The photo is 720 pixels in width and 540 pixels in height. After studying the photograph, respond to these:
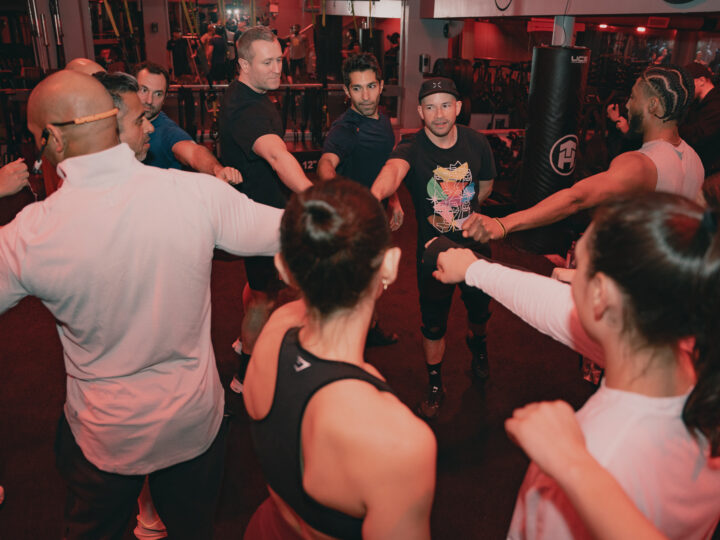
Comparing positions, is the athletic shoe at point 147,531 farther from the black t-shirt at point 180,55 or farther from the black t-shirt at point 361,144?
the black t-shirt at point 180,55

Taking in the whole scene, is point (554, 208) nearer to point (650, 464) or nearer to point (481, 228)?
point (481, 228)

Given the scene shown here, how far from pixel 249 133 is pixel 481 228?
1.31 metres

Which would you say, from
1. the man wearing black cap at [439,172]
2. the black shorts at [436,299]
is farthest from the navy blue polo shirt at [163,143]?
the black shorts at [436,299]

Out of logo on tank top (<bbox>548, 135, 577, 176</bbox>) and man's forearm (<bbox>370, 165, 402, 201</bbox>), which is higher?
man's forearm (<bbox>370, 165, 402, 201</bbox>)

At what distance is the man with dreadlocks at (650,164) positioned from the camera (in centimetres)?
217

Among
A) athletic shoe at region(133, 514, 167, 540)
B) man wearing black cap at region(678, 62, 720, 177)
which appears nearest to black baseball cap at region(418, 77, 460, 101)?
athletic shoe at region(133, 514, 167, 540)

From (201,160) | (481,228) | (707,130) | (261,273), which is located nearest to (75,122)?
(201,160)

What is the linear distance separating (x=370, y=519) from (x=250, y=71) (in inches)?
94.7

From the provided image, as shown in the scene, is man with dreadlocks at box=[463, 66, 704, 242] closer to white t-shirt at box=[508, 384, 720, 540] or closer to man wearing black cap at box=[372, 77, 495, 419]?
man wearing black cap at box=[372, 77, 495, 419]

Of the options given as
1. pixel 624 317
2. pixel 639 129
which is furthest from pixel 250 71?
pixel 624 317

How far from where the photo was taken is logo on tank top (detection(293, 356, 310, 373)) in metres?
0.94

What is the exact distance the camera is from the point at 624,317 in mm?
877

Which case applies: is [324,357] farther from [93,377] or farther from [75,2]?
[75,2]

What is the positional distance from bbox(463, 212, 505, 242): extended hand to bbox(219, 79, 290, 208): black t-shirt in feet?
3.94
